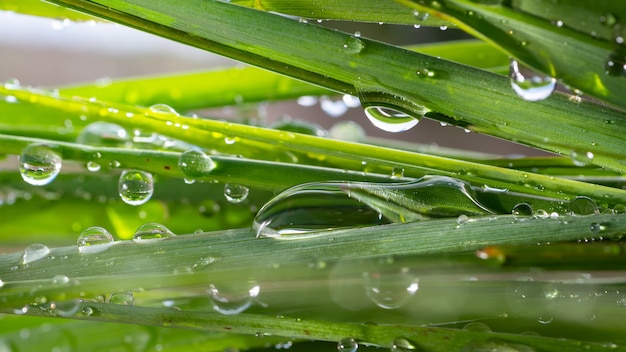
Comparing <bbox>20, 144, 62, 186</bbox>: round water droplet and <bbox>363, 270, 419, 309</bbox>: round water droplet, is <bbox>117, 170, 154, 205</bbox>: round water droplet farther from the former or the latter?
<bbox>363, 270, 419, 309</bbox>: round water droplet

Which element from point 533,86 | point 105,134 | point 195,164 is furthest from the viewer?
point 105,134

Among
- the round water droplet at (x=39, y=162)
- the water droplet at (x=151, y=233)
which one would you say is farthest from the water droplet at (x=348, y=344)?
the round water droplet at (x=39, y=162)

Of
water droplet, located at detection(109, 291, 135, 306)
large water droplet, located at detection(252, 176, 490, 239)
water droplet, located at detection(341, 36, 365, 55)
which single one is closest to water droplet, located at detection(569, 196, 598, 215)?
large water droplet, located at detection(252, 176, 490, 239)

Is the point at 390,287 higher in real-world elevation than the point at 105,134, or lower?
lower

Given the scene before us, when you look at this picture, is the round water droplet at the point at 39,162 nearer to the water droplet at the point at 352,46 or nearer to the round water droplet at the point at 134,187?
the round water droplet at the point at 134,187

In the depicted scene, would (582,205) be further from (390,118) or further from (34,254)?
(34,254)

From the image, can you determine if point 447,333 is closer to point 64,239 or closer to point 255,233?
point 255,233

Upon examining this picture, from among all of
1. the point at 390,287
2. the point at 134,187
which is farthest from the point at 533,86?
the point at 134,187
